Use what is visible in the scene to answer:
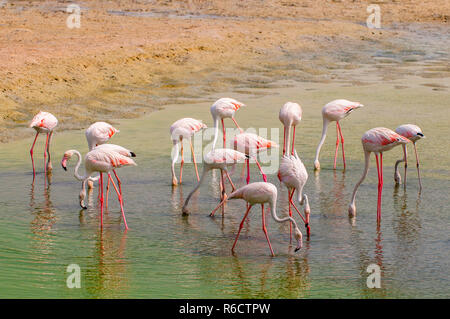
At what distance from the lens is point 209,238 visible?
6348 mm

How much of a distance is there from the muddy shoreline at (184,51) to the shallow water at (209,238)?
121 inches

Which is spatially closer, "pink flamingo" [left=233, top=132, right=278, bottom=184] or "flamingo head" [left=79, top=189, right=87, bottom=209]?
"flamingo head" [left=79, top=189, right=87, bottom=209]

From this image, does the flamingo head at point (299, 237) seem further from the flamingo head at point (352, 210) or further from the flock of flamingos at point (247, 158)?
the flamingo head at point (352, 210)

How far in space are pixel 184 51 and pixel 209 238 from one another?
10.9 metres

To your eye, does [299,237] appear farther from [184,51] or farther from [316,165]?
[184,51]

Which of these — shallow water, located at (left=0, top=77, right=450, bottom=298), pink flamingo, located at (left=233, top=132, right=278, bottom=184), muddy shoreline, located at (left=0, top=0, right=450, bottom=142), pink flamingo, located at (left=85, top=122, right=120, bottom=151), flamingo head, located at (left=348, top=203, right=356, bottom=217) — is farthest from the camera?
muddy shoreline, located at (left=0, top=0, right=450, bottom=142)

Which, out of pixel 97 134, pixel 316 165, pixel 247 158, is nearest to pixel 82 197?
pixel 97 134

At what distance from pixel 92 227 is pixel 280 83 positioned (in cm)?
887

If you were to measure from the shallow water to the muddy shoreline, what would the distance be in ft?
10.1

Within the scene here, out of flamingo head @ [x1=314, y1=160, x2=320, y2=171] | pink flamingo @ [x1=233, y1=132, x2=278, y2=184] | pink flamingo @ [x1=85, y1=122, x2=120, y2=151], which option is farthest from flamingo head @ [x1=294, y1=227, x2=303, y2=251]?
pink flamingo @ [x1=85, y1=122, x2=120, y2=151]

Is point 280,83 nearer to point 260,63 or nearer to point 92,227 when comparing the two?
point 260,63

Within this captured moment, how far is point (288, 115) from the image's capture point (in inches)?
330

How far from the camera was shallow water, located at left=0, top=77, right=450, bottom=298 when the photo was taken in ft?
17.3

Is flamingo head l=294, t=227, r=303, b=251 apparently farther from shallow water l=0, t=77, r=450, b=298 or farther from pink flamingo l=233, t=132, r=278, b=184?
pink flamingo l=233, t=132, r=278, b=184
